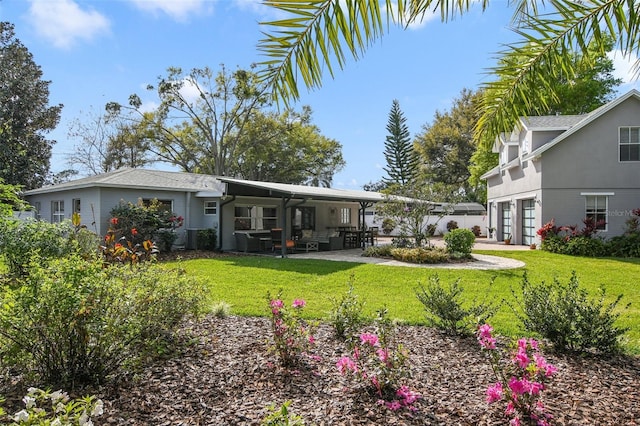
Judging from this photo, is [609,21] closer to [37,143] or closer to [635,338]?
[635,338]

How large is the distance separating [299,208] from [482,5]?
19.4 meters

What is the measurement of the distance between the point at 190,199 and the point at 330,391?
51.9 feet

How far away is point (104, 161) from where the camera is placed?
108ft

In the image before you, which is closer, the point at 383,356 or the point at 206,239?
the point at 383,356

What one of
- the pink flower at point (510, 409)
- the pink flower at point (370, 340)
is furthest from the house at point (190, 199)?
the pink flower at point (510, 409)

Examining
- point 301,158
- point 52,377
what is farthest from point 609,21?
point 301,158

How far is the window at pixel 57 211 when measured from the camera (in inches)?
719

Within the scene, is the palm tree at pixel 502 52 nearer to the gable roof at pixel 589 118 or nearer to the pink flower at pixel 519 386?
the pink flower at pixel 519 386

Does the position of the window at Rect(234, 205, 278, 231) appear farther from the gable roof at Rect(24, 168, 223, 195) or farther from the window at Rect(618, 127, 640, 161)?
the window at Rect(618, 127, 640, 161)

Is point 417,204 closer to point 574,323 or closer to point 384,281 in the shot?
point 384,281

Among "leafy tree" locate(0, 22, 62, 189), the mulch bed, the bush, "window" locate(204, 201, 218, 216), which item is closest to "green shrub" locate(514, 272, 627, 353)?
the mulch bed

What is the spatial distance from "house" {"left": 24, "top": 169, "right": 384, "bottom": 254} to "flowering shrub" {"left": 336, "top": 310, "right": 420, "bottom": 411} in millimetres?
10885

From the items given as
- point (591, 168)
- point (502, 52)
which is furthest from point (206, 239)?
point (591, 168)

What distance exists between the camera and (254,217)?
754 inches
